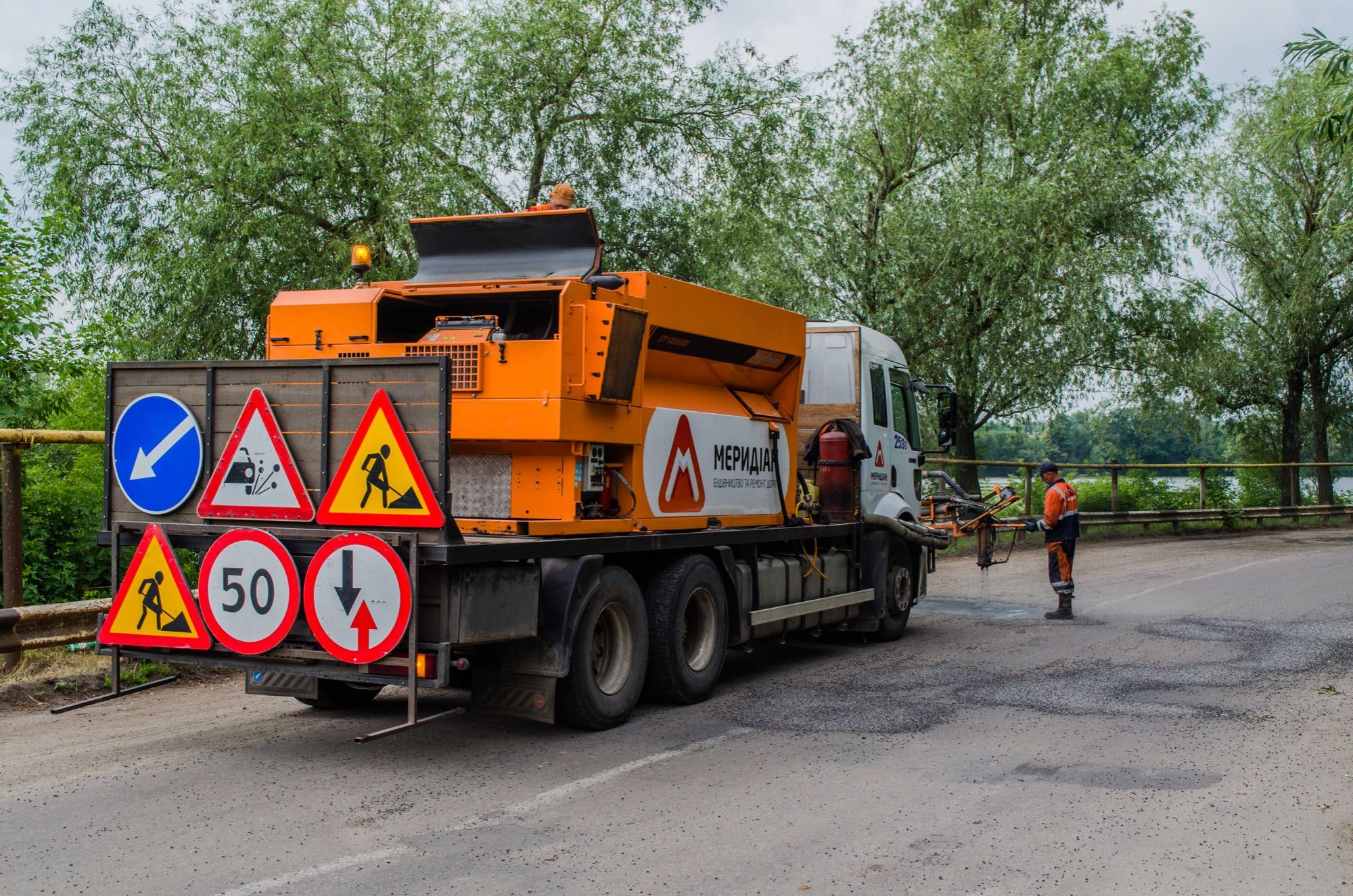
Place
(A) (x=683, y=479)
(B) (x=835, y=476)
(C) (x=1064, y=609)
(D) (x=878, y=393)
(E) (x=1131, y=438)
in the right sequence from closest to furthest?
(A) (x=683, y=479), (B) (x=835, y=476), (D) (x=878, y=393), (C) (x=1064, y=609), (E) (x=1131, y=438)

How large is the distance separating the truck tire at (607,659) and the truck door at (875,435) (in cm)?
421

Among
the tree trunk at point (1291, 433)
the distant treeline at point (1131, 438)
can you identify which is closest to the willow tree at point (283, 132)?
the distant treeline at point (1131, 438)

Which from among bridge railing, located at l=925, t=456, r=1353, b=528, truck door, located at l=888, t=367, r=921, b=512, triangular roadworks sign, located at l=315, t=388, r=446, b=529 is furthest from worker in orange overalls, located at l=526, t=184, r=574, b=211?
bridge railing, located at l=925, t=456, r=1353, b=528

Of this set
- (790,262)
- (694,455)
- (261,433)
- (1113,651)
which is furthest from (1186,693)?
(790,262)

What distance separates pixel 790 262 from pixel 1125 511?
9.64 meters

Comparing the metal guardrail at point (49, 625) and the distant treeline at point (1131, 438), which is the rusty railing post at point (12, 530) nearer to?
the metal guardrail at point (49, 625)

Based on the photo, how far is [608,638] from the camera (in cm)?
769

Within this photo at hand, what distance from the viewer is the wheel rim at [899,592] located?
11.8m

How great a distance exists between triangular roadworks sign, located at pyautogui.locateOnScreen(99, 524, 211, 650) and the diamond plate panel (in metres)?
1.62

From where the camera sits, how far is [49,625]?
816 centimetres

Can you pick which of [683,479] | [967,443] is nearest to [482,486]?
[683,479]

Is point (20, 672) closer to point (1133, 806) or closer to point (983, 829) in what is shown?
point (983, 829)

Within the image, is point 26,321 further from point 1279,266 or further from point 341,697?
point 1279,266

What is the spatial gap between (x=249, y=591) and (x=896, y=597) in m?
7.11
